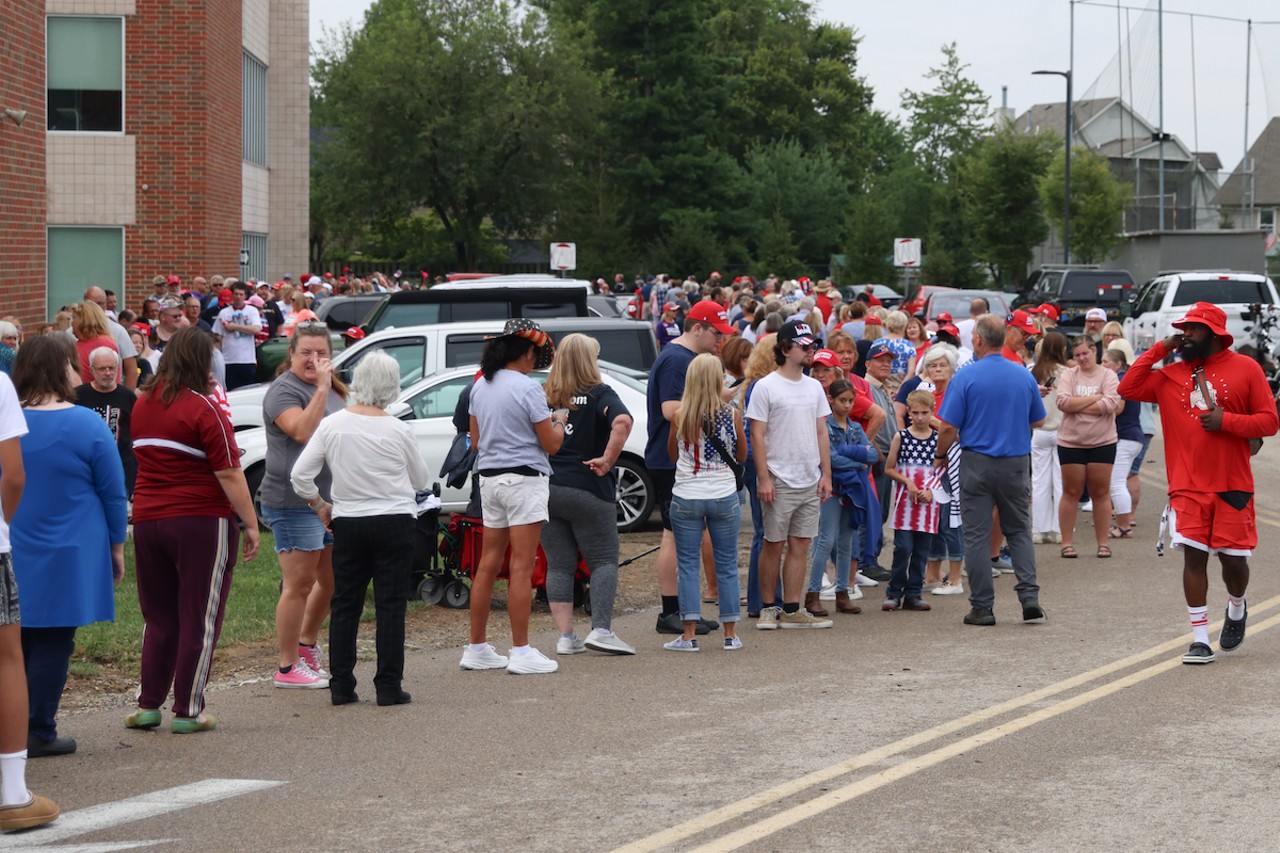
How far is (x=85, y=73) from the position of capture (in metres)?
28.5

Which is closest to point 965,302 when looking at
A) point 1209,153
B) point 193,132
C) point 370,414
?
point 193,132

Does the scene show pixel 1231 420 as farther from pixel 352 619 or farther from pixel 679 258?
pixel 679 258

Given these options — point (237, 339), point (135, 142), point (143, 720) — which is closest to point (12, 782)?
point (143, 720)

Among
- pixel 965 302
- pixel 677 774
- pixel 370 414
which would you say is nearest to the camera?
pixel 677 774

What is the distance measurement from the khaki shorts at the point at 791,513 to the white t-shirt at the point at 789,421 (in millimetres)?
60

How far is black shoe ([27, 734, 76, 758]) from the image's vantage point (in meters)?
7.49

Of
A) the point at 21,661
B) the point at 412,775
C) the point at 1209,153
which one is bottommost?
the point at 412,775

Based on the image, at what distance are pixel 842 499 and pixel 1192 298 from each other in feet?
72.1

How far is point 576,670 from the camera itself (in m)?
9.48

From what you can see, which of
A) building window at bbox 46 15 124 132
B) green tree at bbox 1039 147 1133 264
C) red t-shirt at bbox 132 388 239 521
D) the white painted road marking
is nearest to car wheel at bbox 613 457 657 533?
red t-shirt at bbox 132 388 239 521

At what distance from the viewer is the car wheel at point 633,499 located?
15273mm

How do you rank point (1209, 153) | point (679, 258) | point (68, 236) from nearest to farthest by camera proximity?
1. point (68, 236)
2. point (679, 258)
3. point (1209, 153)

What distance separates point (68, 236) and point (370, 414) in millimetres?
22578

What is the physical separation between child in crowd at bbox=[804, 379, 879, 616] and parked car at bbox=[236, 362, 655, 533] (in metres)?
3.51
